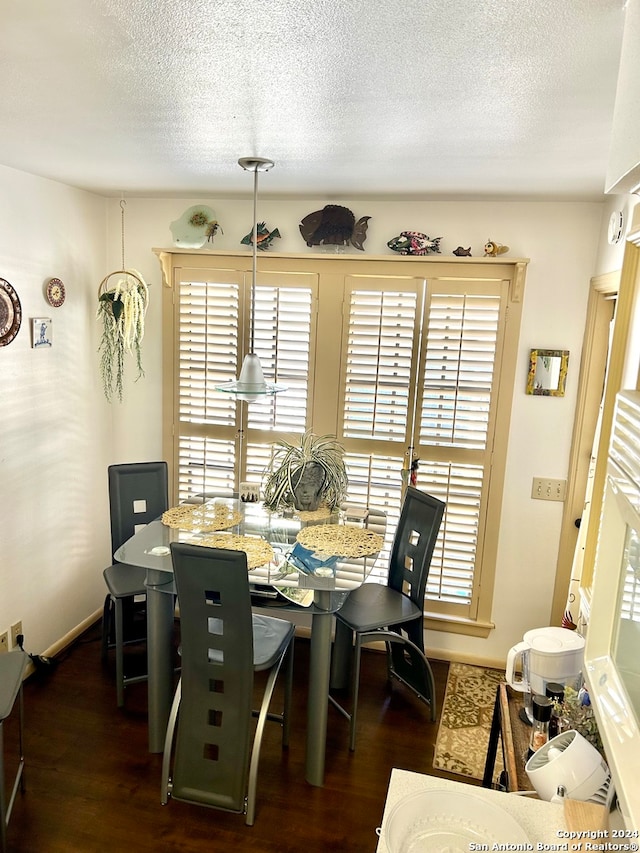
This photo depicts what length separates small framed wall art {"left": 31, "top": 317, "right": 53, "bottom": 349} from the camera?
10.4 feet

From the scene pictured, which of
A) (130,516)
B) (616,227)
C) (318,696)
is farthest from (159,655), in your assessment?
(616,227)

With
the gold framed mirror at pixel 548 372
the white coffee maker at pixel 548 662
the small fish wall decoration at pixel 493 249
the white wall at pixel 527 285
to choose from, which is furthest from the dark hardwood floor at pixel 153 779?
the small fish wall decoration at pixel 493 249

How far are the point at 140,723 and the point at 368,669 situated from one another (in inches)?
51.8

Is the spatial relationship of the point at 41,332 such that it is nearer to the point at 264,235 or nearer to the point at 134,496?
the point at 134,496

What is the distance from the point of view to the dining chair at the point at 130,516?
328cm

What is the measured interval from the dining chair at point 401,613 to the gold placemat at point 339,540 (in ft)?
0.94

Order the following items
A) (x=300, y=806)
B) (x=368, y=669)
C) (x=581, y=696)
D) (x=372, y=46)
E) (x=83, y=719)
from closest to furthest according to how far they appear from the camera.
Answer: (x=372, y=46)
(x=581, y=696)
(x=300, y=806)
(x=83, y=719)
(x=368, y=669)

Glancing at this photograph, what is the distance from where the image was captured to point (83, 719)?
2961 mm

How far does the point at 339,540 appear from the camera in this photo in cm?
Result: 286

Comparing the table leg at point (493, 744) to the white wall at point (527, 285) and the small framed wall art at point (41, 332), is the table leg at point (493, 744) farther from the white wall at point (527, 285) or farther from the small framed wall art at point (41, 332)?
the small framed wall art at point (41, 332)

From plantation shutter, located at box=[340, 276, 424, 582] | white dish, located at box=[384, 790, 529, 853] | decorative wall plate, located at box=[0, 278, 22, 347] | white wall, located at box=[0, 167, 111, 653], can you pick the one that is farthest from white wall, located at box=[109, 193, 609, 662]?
white dish, located at box=[384, 790, 529, 853]

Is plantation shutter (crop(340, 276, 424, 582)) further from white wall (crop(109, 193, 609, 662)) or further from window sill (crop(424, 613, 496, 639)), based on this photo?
window sill (crop(424, 613, 496, 639))

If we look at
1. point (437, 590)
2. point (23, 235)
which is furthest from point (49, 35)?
point (437, 590)

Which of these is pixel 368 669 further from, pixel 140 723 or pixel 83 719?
pixel 83 719
